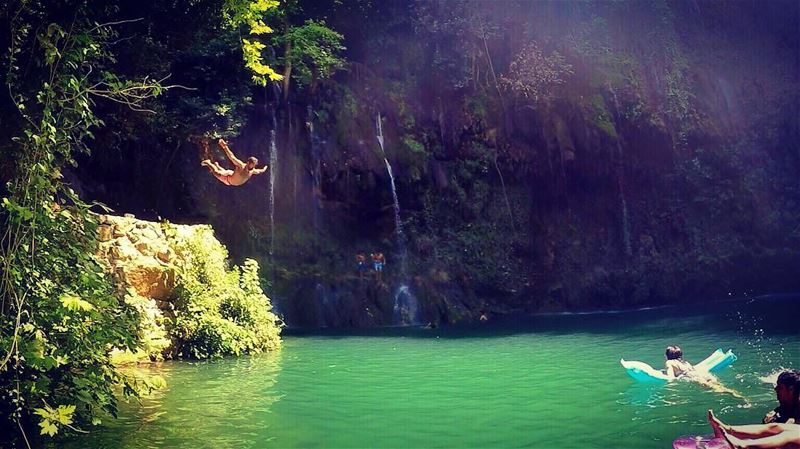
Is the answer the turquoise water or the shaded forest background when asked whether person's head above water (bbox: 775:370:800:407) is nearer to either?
the turquoise water

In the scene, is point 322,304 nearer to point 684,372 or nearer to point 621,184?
point 684,372

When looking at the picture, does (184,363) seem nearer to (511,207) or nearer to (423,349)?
(423,349)

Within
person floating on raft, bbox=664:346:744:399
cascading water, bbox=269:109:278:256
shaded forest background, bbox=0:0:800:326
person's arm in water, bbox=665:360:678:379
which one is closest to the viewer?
person floating on raft, bbox=664:346:744:399

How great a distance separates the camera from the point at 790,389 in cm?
561

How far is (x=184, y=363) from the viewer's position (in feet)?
35.8

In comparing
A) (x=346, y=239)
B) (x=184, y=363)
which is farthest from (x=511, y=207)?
(x=184, y=363)

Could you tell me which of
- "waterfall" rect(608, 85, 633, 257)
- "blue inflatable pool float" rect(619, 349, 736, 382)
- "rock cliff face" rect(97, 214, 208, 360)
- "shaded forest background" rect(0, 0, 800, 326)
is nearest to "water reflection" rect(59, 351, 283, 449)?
"rock cliff face" rect(97, 214, 208, 360)

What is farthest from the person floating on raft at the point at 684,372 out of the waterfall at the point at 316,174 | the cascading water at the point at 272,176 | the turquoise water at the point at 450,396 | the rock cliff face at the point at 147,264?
the waterfall at the point at 316,174

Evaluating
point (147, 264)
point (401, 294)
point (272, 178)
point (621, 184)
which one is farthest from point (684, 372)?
point (621, 184)

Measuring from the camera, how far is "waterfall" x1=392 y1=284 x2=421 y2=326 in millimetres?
18734

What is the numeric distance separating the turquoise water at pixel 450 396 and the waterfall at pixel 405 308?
4.23m

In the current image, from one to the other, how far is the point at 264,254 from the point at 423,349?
7174 mm

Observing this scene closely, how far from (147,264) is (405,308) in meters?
9.03

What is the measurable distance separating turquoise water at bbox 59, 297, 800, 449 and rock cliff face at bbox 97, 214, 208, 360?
2.93ft
